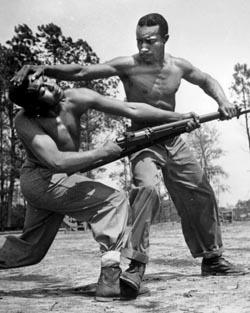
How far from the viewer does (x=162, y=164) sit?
4602 millimetres

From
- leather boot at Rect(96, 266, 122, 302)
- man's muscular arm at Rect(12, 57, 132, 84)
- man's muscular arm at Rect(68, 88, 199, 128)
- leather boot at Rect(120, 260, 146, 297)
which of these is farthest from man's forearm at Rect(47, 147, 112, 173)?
leather boot at Rect(120, 260, 146, 297)

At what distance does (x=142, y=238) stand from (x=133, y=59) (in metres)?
1.66

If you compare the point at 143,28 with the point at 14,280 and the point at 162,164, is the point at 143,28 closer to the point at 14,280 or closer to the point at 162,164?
the point at 162,164

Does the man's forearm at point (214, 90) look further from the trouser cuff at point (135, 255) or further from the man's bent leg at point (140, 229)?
the trouser cuff at point (135, 255)

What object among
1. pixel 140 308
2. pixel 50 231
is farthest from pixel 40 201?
pixel 140 308

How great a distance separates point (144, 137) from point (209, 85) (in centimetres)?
122

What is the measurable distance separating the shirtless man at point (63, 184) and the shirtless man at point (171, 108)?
51 cm

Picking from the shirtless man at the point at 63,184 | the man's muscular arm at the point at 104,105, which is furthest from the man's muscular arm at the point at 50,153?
the man's muscular arm at the point at 104,105

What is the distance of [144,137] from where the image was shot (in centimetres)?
420

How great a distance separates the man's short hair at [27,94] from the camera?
3793 mm

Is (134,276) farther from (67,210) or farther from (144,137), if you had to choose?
(144,137)

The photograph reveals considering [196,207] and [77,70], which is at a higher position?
[77,70]

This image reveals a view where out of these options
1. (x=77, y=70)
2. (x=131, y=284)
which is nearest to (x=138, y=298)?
(x=131, y=284)

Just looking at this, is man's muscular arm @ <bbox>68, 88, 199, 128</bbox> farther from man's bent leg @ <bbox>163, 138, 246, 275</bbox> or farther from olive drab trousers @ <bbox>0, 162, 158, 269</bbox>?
man's bent leg @ <bbox>163, 138, 246, 275</bbox>
